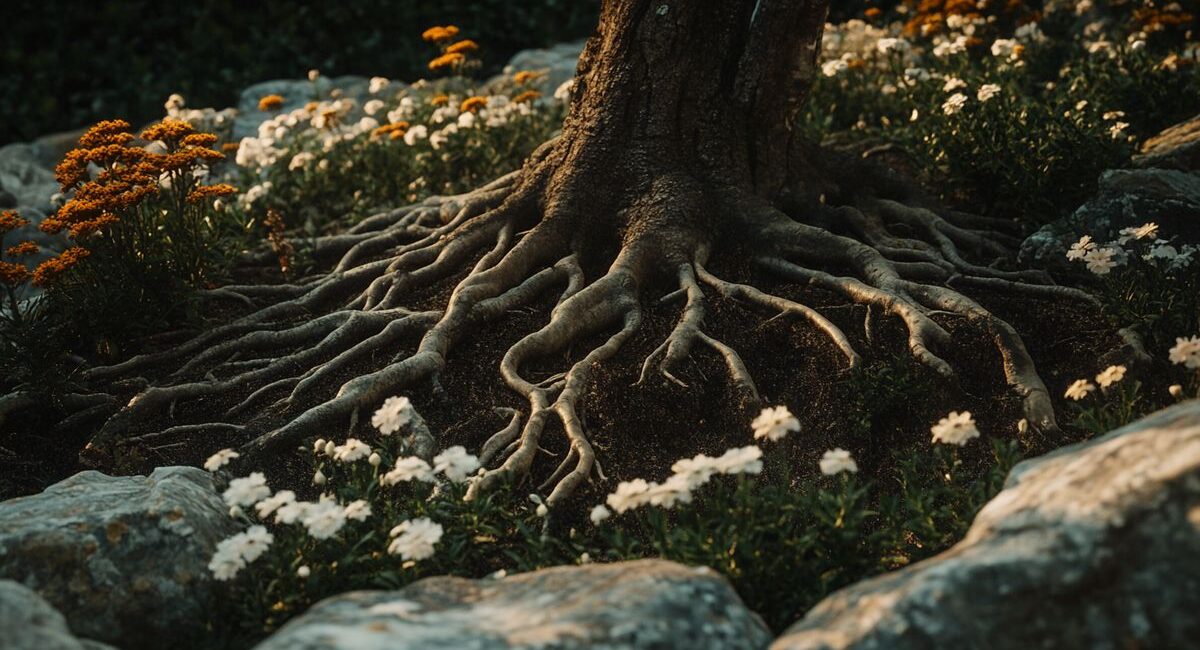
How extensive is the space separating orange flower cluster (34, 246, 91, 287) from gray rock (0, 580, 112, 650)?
2715 millimetres

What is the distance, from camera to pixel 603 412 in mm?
5785

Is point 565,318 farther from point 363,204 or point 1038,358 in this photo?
point 363,204

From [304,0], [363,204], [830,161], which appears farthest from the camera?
[304,0]

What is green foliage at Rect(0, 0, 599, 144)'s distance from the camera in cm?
1328

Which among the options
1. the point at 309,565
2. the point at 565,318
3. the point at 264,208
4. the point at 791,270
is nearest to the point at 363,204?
the point at 264,208

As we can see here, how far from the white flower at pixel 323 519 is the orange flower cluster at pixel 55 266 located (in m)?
2.54

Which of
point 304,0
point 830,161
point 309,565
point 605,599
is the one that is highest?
point 304,0

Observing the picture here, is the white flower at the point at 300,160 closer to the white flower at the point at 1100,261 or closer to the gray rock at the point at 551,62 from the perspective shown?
the gray rock at the point at 551,62

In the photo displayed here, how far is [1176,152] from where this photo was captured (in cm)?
735

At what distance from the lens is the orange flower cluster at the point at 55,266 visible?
5898 millimetres

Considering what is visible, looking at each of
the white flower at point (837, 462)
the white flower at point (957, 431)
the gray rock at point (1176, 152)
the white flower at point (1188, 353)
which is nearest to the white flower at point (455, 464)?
the white flower at point (837, 462)

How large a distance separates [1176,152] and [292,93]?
8.48m

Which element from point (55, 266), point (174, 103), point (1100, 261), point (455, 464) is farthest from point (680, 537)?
point (174, 103)

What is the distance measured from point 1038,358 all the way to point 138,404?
4.54 meters
